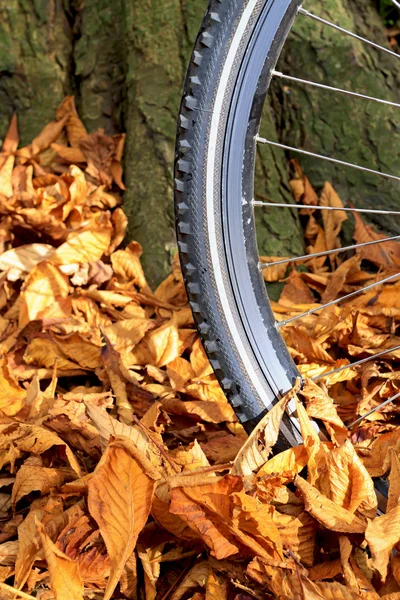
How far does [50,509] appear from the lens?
122 centimetres

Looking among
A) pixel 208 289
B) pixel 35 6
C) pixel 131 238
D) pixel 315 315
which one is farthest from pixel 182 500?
pixel 35 6

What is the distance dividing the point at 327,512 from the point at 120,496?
0.37 meters

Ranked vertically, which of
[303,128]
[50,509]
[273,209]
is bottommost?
[50,509]

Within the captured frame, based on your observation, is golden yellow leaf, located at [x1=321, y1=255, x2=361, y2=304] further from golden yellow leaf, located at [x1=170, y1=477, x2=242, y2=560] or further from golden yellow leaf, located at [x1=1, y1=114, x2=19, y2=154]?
golden yellow leaf, located at [x1=1, y1=114, x2=19, y2=154]

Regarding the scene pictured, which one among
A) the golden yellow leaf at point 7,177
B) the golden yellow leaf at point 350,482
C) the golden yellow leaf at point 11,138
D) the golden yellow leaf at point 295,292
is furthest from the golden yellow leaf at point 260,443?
the golden yellow leaf at point 11,138

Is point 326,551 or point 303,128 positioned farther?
point 303,128

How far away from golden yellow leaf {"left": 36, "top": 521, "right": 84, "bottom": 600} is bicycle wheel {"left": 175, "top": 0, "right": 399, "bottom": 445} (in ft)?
1.47

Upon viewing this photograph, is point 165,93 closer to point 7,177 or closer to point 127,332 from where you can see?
point 7,177

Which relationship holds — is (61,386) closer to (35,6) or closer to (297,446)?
(297,446)

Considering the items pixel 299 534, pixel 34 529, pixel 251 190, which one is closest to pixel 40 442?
pixel 34 529

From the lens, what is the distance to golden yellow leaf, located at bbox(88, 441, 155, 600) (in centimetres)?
109

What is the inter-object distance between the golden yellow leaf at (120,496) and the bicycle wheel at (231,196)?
29 cm

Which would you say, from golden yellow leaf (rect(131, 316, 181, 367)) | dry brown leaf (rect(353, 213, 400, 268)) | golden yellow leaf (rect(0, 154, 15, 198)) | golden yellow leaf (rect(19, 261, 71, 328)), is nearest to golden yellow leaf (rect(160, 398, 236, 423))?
golden yellow leaf (rect(131, 316, 181, 367))

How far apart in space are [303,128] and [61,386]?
1.27m
